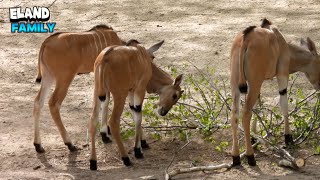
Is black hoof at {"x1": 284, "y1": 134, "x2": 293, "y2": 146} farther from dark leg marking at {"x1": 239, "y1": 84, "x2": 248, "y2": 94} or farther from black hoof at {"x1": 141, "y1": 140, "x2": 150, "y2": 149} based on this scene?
black hoof at {"x1": 141, "y1": 140, "x2": 150, "y2": 149}

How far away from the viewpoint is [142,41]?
38.1 feet

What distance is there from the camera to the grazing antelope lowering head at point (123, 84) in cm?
721

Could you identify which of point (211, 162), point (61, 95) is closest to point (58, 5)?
point (61, 95)

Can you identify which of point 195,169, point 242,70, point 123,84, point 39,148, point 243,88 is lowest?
point 39,148

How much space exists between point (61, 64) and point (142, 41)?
12.9 feet

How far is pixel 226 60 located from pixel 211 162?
344cm

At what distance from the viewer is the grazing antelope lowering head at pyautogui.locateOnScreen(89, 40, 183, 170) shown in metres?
7.21

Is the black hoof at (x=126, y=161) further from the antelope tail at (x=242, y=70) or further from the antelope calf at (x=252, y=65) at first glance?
the antelope tail at (x=242, y=70)

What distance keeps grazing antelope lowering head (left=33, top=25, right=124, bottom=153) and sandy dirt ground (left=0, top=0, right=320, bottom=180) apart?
0.38 metres

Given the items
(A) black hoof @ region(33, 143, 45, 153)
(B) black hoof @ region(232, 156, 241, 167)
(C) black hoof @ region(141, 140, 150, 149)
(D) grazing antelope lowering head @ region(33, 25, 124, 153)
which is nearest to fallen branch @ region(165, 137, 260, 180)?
(B) black hoof @ region(232, 156, 241, 167)

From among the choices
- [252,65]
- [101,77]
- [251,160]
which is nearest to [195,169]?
[251,160]

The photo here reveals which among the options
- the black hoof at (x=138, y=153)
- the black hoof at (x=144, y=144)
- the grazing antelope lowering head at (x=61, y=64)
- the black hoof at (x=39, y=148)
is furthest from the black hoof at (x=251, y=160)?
the black hoof at (x=39, y=148)

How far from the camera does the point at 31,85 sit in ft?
33.2

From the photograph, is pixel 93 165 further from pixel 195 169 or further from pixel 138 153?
pixel 195 169
